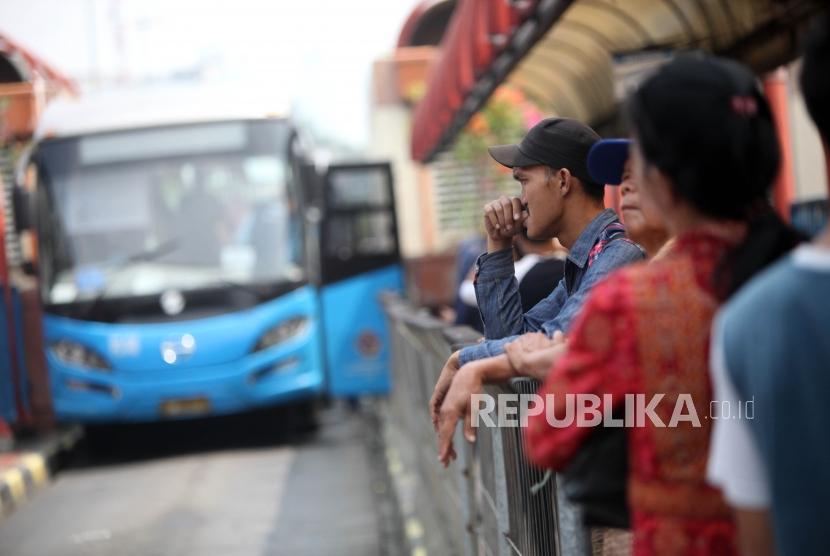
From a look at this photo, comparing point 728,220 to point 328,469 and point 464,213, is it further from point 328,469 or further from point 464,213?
point 464,213

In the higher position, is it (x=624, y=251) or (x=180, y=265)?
(x=624, y=251)

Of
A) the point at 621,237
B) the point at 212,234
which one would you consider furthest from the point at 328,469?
the point at 621,237

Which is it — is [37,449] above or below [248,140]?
below

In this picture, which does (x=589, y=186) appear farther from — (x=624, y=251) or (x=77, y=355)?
(x=77, y=355)

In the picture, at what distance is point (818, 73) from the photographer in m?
2.05

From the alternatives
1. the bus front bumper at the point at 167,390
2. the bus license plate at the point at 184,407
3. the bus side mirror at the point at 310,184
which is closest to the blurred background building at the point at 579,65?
the bus side mirror at the point at 310,184

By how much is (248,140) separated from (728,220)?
11.0 metres

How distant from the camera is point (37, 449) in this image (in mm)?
13547

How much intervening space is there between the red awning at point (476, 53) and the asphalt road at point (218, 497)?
3.27 metres

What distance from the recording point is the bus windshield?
12.7m

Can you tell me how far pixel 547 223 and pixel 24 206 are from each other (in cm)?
955

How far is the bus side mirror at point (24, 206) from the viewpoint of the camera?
12703 millimetres

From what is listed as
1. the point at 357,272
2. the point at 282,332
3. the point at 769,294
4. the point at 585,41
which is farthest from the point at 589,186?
the point at 357,272

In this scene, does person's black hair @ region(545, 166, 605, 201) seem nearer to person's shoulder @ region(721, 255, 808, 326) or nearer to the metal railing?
the metal railing
